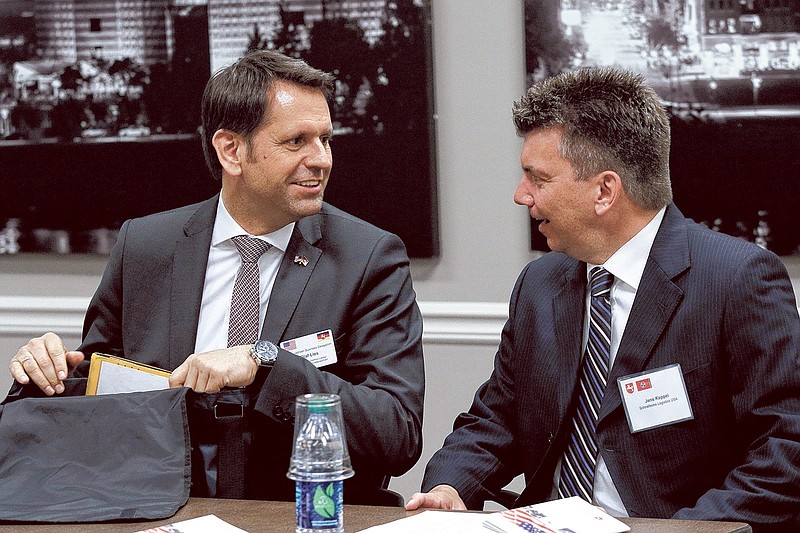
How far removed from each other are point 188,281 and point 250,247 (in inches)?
6.9

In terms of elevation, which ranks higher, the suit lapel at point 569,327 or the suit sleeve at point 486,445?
the suit lapel at point 569,327

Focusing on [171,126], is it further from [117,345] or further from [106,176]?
[117,345]

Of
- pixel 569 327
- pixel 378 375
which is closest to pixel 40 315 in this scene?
pixel 378 375

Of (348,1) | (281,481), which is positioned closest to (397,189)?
(348,1)

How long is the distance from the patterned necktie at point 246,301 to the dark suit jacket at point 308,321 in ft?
0.17

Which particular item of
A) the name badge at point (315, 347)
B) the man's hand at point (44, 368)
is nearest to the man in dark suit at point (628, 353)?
the name badge at point (315, 347)

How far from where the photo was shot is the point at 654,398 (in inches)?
88.9

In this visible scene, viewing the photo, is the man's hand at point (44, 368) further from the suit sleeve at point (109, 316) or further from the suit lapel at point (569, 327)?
the suit lapel at point (569, 327)

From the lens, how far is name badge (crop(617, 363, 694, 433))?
224 cm

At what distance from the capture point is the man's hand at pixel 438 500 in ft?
6.81

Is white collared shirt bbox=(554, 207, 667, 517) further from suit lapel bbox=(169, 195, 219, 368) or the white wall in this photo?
the white wall

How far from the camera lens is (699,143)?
3.36 metres

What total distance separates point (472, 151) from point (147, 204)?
1221 mm

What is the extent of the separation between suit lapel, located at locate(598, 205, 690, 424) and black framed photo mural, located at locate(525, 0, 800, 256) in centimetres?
111
